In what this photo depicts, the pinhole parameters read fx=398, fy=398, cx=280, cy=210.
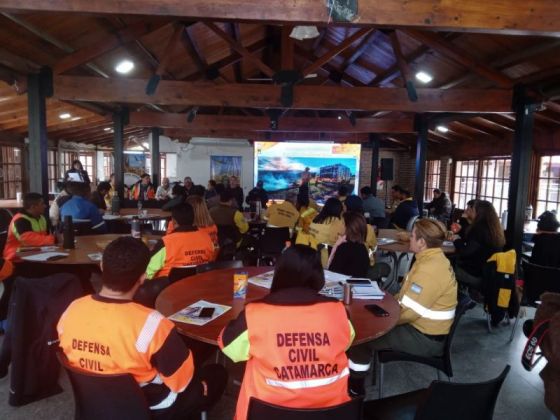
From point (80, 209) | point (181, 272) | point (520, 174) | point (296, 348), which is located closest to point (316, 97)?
point (520, 174)

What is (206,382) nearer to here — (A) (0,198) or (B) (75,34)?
(B) (75,34)

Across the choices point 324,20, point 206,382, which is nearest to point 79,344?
point 206,382

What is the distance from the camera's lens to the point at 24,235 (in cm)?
354

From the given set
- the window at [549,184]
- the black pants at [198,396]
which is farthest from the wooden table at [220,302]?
the window at [549,184]

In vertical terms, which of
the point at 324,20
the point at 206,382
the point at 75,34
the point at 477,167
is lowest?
the point at 206,382

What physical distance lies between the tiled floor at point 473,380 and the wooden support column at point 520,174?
1.75 meters

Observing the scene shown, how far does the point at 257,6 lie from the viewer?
271cm

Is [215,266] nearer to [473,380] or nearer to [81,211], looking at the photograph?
[473,380]

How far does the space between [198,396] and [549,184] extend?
27.7 feet

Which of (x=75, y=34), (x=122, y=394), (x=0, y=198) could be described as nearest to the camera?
(x=122, y=394)

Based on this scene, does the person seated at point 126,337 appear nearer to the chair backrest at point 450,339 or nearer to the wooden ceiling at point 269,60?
the chair backrest at point 450,339

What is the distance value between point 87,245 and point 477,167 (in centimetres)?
973

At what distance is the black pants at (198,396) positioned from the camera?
1561 mm

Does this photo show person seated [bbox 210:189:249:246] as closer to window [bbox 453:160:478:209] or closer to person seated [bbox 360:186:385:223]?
person seated [bbox 360:186:385:223]
